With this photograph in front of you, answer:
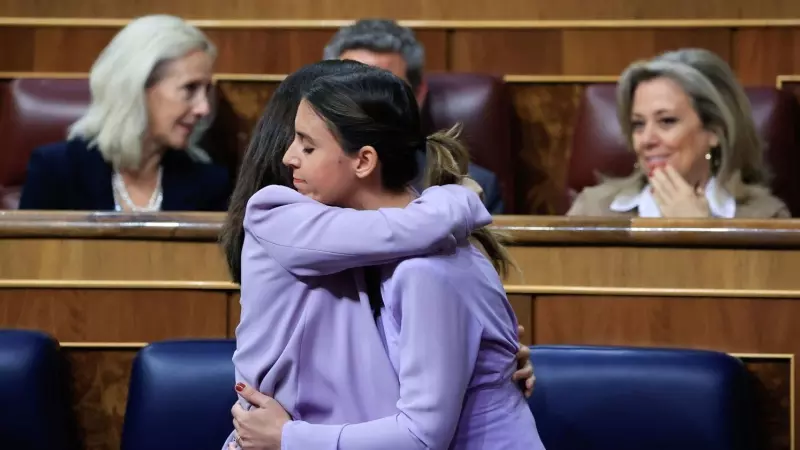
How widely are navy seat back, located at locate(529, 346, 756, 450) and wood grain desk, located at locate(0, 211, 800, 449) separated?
0.23ft

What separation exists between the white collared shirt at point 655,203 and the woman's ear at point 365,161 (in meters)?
0.69

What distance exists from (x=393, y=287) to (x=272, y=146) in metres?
0.12

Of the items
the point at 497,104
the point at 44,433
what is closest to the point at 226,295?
the point at 44,433

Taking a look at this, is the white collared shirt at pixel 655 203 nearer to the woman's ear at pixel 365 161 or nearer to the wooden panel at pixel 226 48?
the wooden panel at pixel 226 48

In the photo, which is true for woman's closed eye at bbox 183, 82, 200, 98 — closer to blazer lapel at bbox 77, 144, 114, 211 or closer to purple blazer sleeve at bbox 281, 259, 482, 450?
blazer lapel at bbox 77, 144, 114, 211

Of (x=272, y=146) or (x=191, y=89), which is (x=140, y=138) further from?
(x=272, y=146)

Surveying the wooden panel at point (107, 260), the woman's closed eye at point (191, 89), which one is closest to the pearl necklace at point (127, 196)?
the woman's closed eye at point (191, 89)

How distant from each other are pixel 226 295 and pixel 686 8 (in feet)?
2.77

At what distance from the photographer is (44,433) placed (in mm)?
802

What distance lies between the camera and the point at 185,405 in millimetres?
765

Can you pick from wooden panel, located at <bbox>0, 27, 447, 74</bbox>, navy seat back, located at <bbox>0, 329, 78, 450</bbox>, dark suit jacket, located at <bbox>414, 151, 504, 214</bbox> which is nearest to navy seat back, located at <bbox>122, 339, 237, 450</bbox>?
navy seat back, located at <bbox>0, 329, 78, 450</bbox>

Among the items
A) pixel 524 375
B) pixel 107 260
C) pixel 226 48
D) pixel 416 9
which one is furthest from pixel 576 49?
pixel 524 375

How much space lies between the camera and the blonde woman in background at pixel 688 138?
1271 millimetres

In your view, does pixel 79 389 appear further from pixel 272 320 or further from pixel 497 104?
pixel 497 104
